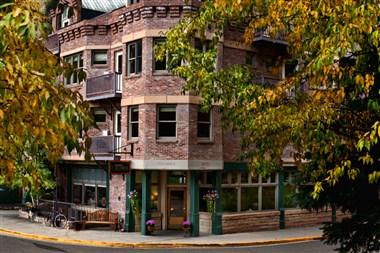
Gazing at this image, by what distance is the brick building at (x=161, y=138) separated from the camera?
2577cm

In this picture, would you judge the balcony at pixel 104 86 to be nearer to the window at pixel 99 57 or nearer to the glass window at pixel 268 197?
the window at pixel 99 57

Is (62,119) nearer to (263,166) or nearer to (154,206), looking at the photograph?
(263,166)

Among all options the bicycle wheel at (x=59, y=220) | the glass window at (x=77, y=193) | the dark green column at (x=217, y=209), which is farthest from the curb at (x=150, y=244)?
the glass window at (x=77, y=193)

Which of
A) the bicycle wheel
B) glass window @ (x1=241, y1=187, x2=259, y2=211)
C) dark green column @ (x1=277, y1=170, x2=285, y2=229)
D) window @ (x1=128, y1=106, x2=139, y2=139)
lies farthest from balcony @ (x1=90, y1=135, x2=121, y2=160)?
dark green column @ (x1=277, y1=170, x2=285, y2=229)

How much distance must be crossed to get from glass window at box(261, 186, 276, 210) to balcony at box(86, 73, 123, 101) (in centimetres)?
903

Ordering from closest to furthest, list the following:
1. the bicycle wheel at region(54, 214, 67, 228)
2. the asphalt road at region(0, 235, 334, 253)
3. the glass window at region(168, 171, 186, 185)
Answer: the asphalt road at region(0, 235, 334, 253) → the glass window at region(168, 171, 186, 185) → the bicycle wheel at region(54, 214, 67, 228)

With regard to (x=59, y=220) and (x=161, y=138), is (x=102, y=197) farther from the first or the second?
(x=161, y=138)

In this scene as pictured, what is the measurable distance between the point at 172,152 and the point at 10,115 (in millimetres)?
21308

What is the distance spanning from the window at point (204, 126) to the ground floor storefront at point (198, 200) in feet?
5.78

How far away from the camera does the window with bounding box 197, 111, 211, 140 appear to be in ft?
86.2

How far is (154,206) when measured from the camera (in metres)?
27.4

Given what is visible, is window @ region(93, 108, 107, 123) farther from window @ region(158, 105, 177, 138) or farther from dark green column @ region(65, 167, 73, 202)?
window @ region(158, 105, 177, 138)

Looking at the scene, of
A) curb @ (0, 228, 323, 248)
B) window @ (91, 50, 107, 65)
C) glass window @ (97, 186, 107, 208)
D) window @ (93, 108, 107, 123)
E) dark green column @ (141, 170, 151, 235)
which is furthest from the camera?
window @ (91, 50, 107, 65)

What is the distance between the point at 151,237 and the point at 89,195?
26.6 feet
